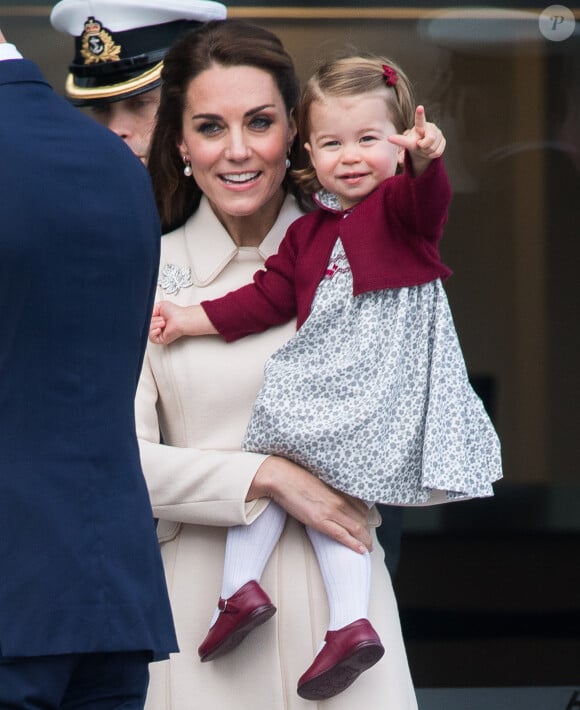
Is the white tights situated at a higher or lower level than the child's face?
lower

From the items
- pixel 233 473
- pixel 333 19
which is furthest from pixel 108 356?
pixel 333 19

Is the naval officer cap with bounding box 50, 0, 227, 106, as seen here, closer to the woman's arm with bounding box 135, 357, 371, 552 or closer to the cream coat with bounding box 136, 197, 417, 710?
the cream coat with bounding box 136, 197, 417, 710

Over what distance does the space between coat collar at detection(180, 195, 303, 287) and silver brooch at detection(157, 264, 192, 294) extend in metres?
0.01

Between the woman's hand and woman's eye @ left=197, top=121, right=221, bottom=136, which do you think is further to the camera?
woman's eye @ left=197, top=121, right=221, bottom=136

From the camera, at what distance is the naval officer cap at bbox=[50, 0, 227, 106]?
3.43 m

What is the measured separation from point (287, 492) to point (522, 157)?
72.3 inches

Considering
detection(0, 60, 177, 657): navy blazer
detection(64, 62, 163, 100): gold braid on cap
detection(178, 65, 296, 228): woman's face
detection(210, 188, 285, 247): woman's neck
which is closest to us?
detection(0, 60, 177, 657): navy blazer

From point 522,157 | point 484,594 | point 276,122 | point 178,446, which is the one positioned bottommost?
point 484,594

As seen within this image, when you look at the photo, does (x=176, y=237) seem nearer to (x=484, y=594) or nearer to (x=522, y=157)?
(x=522, y=157)

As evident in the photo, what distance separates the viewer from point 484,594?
14.3ft

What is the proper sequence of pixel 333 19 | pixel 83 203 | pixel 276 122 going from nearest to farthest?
pixel 83 203, pixel 276 122, pixel 333 19
